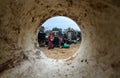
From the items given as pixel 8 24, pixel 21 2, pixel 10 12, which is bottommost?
pixel 8 24

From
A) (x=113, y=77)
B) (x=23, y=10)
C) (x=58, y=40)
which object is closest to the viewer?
(x=113, y=77)

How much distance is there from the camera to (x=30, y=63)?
87.7 inches

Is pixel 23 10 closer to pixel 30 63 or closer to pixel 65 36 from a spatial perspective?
pixel 30 63

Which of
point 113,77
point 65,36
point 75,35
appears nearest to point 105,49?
point 113,77

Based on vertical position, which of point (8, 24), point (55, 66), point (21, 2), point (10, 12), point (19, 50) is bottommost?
point (55, 66)

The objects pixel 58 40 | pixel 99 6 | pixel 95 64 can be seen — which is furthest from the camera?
pixel 58 40

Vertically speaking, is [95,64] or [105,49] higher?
[105,49]

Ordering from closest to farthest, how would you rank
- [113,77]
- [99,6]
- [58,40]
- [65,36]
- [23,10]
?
[113,77], [99,6], [23,10], [58,40], [65,36]

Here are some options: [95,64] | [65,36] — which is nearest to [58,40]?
[65,36]

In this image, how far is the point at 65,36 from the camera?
10070 millimetres

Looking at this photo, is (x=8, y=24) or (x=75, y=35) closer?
(x=8, y=24)

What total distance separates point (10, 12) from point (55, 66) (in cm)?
120

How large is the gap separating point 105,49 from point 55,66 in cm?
95

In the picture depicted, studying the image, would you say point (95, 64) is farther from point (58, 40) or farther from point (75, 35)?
point (75, 35)
